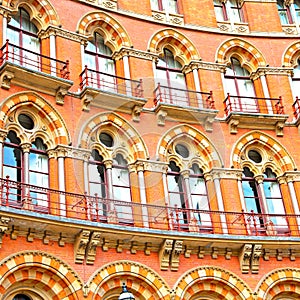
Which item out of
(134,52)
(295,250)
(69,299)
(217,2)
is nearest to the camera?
(69,299)

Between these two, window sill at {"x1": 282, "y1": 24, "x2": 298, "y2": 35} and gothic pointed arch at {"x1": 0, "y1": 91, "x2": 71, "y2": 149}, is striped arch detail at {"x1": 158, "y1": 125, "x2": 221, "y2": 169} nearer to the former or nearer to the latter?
gothic pointed arch at {"x1": 0, "y1": 91, "x2": 71, "y2": 149}

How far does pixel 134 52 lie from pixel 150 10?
231 centimetres

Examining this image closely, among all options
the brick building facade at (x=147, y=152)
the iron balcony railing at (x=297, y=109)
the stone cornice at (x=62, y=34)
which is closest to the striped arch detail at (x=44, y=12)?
the brick building facade at (x=147, y=152)

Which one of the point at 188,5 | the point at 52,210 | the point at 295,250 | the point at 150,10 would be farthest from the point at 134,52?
the point at 295,250

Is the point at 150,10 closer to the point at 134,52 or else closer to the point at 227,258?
the point at 134,52

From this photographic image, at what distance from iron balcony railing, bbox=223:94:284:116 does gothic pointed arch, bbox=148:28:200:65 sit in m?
2.16

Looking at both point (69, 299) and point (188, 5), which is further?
point (188, 5)

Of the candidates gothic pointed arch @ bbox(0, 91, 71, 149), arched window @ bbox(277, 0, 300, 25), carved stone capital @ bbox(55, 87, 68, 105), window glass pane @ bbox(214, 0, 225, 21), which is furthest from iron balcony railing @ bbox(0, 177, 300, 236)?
arched window @ bbox(277, 0, 300, 25)

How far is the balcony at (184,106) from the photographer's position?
2046 centimetres

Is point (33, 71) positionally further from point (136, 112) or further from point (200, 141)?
point (200, 141)

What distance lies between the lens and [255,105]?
22.6 meters

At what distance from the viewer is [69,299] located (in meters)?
16.2

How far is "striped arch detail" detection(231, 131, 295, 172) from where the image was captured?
69.8ft

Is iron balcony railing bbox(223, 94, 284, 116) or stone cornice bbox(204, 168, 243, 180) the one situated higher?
iron balcony railing bbox(223, 94, 284, 116)
